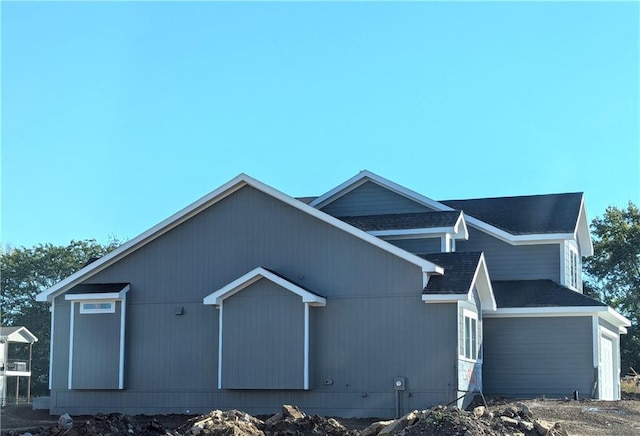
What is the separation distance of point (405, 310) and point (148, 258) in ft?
25.1

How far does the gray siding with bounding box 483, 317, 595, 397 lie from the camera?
2436 centimetres

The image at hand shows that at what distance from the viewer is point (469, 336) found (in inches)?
878

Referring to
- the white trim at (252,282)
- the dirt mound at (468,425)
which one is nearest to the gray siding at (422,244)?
the white trim at (252,282)

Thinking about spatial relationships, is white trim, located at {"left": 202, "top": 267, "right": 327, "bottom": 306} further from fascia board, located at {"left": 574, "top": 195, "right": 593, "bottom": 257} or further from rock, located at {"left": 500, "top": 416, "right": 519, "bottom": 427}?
fascia board, located at {"left": 574, "top": 195, "right": 593, "bottom": 257}

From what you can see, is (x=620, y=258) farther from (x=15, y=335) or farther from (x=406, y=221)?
(x=15, y=335)

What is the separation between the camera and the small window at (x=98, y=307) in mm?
23750

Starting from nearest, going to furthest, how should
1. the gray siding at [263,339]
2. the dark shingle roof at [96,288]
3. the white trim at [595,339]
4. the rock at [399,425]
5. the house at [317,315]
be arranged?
the rock at [399,425]
the house at [317,315]
the gray siding at [263,339]
the dark shingle roof at [96,288]
the white trim at [595,339]

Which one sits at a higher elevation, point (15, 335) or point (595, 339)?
point (595, 339)

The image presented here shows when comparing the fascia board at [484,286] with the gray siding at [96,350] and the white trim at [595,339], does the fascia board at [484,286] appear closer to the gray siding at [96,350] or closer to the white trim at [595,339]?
the white trim at [595,339]

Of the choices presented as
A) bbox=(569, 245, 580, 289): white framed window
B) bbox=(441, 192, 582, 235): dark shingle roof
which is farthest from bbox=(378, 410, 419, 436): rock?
bbox=(569, 245, 580, 289): white framed window

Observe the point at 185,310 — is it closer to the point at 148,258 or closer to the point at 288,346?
the point at 148,258

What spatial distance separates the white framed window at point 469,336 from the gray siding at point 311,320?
895 mm

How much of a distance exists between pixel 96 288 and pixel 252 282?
5044 millimetres

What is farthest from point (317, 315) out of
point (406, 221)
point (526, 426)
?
point (526, 426)
